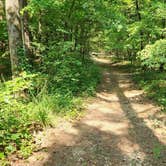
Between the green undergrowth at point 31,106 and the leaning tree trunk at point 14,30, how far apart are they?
0.81 metres

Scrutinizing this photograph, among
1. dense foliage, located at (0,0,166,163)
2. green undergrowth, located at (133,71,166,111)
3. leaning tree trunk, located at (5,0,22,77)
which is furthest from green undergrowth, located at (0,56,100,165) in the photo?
green undergrowth, located at (133,71,166,111)

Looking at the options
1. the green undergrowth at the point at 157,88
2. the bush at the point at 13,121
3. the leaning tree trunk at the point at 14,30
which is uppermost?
the leaning tree trunk at the point at 14,30

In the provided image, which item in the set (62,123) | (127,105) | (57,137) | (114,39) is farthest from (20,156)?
(114,39)

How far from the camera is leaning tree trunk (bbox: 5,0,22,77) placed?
Answer: 8.96 metres

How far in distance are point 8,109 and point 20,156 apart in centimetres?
145

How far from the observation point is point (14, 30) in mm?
9008

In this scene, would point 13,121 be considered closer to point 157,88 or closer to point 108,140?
point 108,140

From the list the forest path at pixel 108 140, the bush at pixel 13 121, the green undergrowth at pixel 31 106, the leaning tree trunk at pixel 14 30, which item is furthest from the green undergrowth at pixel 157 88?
the leaning tree trunk at pixel 14 30

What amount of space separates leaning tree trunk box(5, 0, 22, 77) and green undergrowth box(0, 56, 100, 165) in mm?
812

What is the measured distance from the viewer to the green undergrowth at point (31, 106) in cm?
599

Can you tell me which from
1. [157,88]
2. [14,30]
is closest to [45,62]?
[14,30]

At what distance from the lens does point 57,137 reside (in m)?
6.89

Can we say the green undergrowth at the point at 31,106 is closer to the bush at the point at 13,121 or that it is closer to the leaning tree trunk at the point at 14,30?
the bush at the point at 13,121

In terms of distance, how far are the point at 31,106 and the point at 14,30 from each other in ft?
9.34
